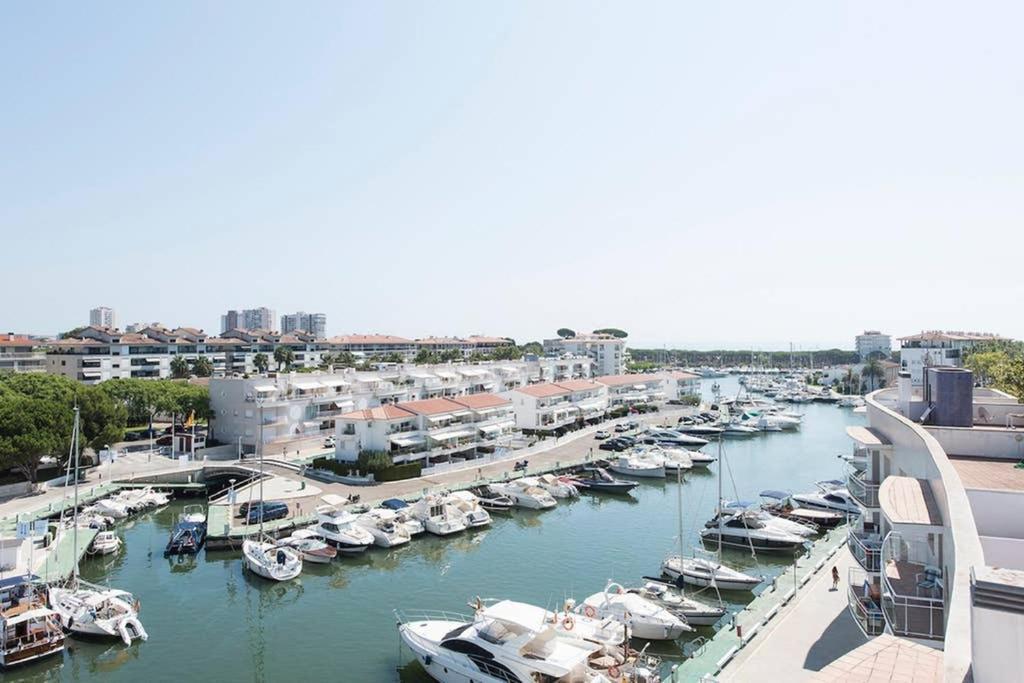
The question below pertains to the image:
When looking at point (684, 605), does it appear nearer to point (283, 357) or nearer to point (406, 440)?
point (406, 440)

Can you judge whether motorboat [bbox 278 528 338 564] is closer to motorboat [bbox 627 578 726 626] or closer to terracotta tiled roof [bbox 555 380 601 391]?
motorboat [bbox 627 578 726 626]

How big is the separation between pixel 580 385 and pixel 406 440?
3290 cm

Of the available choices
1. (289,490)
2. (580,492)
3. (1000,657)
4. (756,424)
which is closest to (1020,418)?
(1000,657)

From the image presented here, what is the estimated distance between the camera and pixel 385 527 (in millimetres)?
35844

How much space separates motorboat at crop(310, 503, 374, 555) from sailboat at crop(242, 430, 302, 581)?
2166 millimetres

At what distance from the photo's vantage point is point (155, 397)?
61594 mm

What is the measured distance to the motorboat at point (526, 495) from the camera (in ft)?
140

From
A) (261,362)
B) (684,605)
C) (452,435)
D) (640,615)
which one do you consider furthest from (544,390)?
(261,362)

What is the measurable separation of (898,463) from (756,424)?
6605 cm

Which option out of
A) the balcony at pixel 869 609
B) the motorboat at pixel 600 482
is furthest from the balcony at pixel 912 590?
the motorboat at pixel 600 482

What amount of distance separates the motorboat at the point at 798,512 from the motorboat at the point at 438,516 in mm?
18572

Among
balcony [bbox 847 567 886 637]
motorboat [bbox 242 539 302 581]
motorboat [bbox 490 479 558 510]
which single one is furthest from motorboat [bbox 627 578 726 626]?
motorboat [bbox 490 479 558 510]

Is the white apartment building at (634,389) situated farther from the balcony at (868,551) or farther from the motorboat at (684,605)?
the balcony at (868,551)

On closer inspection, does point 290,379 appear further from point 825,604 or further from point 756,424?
point 756,424
